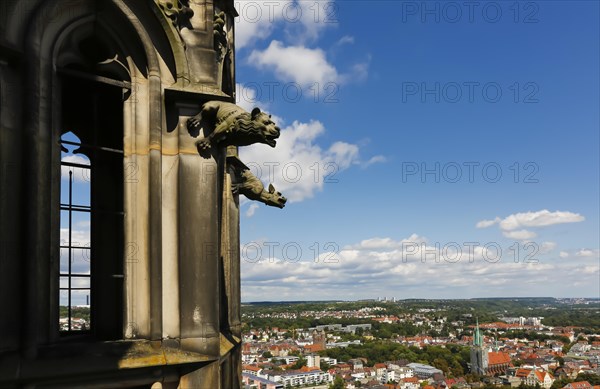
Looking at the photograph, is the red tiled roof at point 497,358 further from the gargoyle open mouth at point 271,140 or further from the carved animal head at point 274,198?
the gargoyle open mouth at point 271,140

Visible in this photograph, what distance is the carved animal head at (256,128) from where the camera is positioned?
514 centimetres

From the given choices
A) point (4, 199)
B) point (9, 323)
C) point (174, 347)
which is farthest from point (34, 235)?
point (174, 347)

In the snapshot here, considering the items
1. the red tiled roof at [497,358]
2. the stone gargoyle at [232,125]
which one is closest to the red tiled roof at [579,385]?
the red tiled roof at [497,358]

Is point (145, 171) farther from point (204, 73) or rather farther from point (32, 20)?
point (32, 20)

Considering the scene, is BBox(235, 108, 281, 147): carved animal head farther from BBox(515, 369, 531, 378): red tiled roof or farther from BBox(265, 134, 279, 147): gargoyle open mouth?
BBox(515, 369, 531, 378): red tiled roof

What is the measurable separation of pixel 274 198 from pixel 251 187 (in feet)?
1.16

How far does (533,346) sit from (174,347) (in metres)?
195

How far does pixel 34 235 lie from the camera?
4.30m

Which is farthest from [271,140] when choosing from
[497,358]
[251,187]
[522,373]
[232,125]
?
[497,358]

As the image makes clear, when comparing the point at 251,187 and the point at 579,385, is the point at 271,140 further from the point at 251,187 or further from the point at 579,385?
the point at 579,385

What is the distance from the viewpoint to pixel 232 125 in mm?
5156

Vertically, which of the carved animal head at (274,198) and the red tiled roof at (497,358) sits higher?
the carved animal head at (274,198)

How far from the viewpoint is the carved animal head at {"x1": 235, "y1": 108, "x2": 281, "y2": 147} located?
16.9 feet

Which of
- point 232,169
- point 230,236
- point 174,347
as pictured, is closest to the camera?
point 174,347
